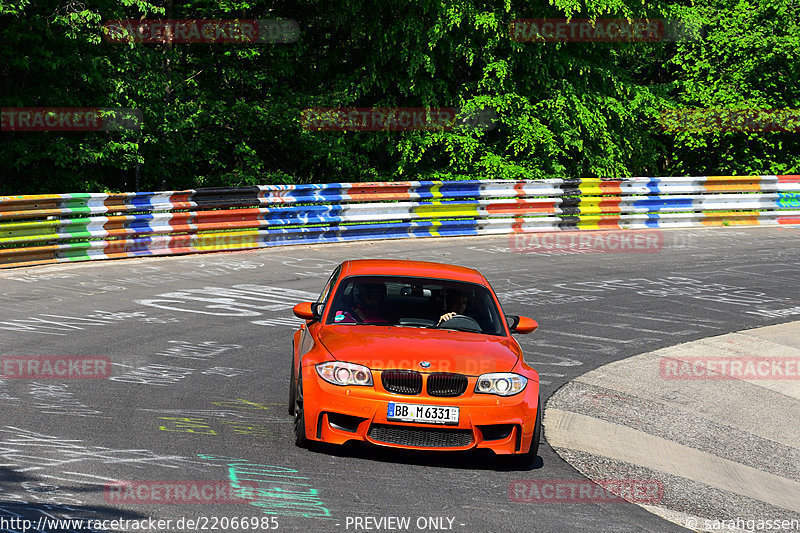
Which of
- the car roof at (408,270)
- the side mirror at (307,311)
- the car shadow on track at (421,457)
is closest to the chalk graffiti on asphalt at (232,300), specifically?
the car roof at (408,270)

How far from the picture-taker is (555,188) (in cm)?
2431

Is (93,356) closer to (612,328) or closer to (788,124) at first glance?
(612,328)

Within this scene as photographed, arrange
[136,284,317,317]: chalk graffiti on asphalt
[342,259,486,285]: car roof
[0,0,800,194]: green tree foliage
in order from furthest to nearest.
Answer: [0,0,800,194]: green tree foliage → [136,284,317,317]: chalk graffiti on asphalt → [342,259,486,285]: car roof

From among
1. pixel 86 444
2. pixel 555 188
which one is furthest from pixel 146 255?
pixel 86 444

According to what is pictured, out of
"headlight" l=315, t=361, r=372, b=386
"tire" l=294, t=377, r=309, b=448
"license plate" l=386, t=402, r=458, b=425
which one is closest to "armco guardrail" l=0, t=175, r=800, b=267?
"tire" l=294, t=377, r=309, b=448

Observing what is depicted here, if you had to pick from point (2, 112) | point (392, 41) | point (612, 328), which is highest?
point (392, 41)

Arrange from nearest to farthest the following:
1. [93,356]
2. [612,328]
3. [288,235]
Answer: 1. [93,356]
2. [612,328]
3. [288,235]

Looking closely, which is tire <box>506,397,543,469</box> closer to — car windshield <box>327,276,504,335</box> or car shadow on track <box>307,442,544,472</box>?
car shadow on track <box>307,442,544,472</box>

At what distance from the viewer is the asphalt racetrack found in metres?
6.73

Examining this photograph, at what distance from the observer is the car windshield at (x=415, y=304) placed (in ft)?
30.0

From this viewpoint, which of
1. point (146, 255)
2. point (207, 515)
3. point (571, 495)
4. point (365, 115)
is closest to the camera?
point (207, 515)

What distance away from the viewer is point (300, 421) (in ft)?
26.6

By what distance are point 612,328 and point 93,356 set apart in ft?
22.0

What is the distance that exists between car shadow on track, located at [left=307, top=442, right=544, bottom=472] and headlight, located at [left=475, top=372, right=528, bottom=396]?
44 cm
